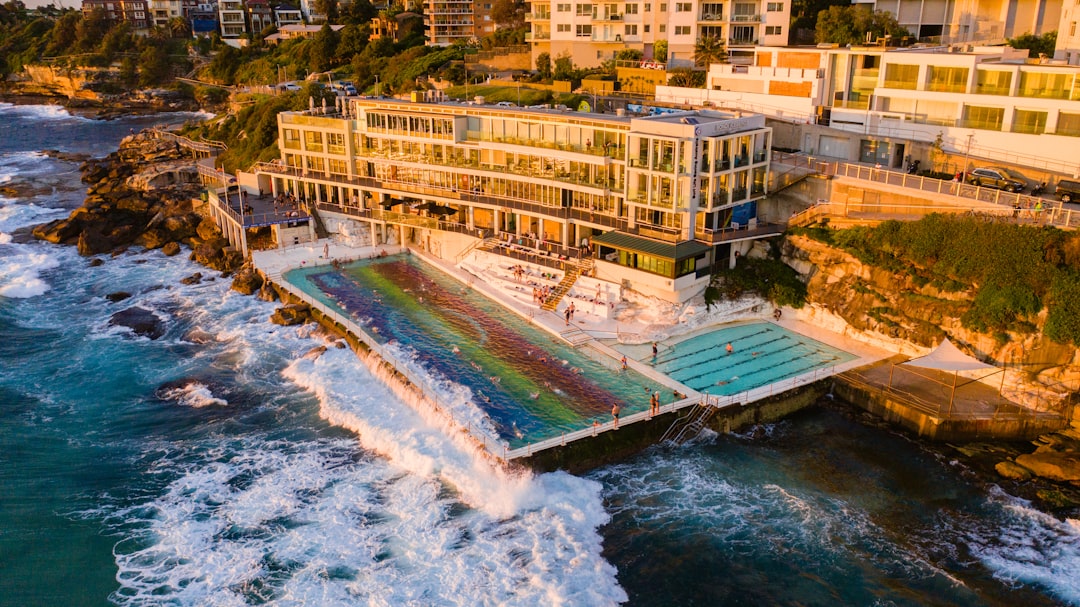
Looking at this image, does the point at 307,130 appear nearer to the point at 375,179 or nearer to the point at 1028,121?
the point at 375,179

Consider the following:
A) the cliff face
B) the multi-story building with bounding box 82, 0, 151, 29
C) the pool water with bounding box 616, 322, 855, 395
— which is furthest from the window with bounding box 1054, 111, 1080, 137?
the multi-story building with bounding box 82, 0, 151, 29

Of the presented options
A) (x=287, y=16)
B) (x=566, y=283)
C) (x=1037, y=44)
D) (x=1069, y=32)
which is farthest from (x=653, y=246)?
(x=287, y=16)

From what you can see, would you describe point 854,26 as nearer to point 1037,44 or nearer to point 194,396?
point 1037,44

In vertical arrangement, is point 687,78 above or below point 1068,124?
above

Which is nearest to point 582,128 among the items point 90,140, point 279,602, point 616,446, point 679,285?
point 679,285

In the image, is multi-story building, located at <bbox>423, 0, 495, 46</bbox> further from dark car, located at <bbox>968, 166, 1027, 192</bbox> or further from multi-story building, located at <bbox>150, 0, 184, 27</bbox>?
multi-story building, located at <bbox>150, 0, 184, 27</bbox>
